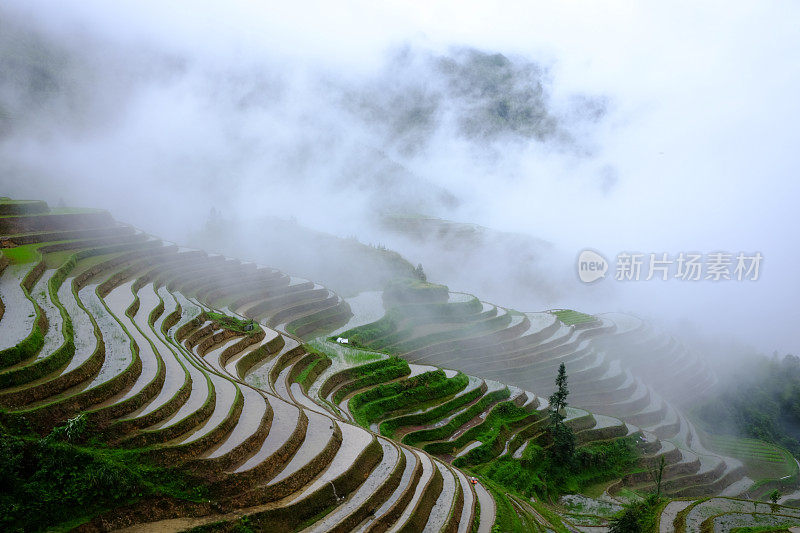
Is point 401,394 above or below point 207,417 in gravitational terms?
below

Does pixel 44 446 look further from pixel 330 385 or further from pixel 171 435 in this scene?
pixel 330 385

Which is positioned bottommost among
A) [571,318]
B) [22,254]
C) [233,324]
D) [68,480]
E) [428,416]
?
[428,416]

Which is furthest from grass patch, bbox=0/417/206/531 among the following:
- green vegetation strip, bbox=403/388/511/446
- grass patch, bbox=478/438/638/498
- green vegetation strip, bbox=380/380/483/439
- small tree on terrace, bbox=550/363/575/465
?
small tree on terrace, bbox=550/363/575/465

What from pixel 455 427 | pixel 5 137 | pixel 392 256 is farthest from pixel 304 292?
pixel 5 137

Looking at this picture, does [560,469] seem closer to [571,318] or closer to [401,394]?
[401,394]

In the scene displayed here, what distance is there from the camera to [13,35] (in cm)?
5084

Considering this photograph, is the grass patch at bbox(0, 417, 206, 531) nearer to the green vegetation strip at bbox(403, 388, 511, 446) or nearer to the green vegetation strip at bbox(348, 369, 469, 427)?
the green vegetation strip at bbox(348, 369, 469, 427)

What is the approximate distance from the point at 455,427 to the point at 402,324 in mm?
9281

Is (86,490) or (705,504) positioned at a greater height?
(86,490)

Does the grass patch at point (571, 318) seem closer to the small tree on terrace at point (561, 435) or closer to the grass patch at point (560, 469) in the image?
the grass patch at point (560, 469)

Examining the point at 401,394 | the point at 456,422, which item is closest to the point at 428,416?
the point at 456,422

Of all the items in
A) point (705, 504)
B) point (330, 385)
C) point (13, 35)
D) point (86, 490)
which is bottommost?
point (705, 504)

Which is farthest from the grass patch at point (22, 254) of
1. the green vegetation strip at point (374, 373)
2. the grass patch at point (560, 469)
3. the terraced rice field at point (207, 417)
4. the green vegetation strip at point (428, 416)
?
the grass patch at point (560, 469)

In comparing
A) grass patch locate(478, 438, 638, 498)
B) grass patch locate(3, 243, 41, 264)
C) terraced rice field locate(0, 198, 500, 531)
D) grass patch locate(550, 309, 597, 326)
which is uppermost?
grass patch locate(3, 243, 41, 264)
